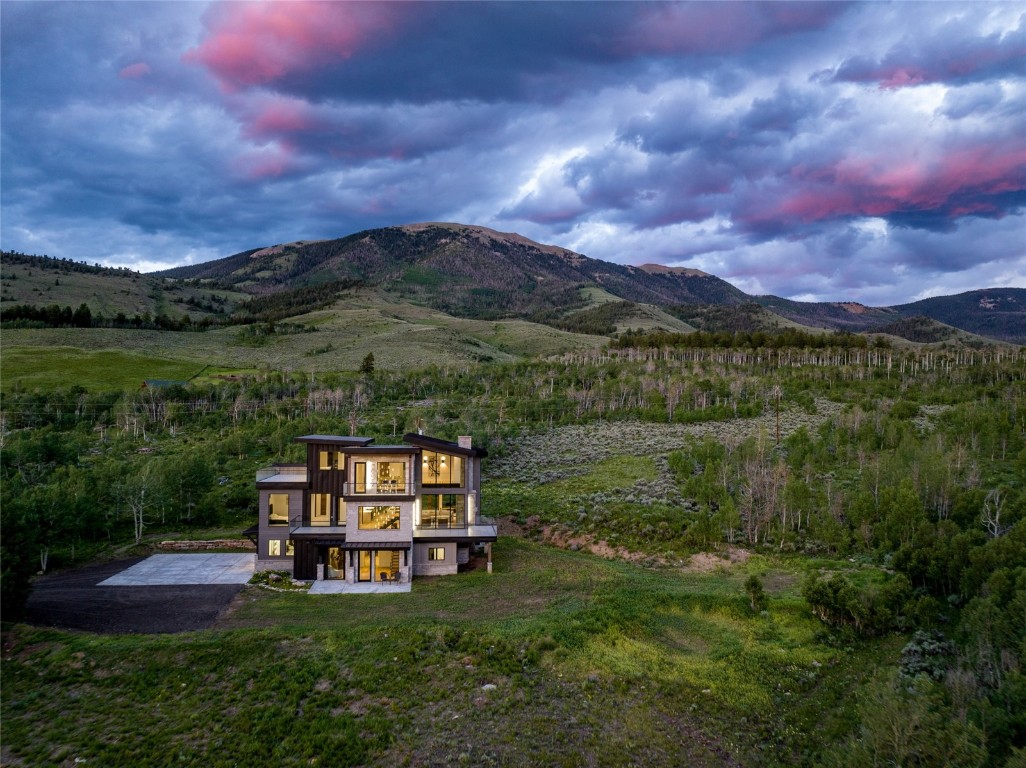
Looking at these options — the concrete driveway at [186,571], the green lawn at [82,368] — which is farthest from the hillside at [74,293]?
the concrete driveway at [186,571]

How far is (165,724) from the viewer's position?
14359mm

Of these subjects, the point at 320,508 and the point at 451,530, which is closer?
the point at 451,530

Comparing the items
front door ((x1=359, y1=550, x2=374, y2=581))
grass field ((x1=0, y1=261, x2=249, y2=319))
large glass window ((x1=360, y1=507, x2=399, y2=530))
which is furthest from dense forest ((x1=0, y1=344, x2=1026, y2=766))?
grass field ((x1=0, y1=261, x2=249, y2=319))

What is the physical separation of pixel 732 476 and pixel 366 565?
3012cm

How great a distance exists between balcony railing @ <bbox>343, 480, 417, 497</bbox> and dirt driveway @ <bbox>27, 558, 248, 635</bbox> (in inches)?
262

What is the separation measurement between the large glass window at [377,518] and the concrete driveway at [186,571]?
6.22m

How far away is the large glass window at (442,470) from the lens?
99.3ft

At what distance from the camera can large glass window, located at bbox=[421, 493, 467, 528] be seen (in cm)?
2973

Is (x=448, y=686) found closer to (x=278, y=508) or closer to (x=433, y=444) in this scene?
(x=433, y=444)

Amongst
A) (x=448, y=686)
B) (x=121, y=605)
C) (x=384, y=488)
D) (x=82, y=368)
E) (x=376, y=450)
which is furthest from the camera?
(x=82, y=368)

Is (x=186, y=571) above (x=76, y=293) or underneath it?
underneath

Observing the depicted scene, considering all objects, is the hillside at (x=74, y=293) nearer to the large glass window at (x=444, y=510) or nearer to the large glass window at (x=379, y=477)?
the large glass window at (x=379, y=477)

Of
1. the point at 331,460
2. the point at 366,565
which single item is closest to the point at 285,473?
the point at 331,460

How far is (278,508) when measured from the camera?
2914 cm
